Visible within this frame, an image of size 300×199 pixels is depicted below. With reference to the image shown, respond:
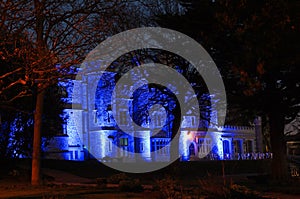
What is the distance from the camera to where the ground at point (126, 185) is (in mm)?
14648

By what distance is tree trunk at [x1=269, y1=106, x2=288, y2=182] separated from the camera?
2486 centimetres

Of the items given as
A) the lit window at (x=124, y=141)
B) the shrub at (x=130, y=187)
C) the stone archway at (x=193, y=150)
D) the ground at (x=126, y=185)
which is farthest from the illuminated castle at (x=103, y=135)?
the shrub at (x=130, y=187)

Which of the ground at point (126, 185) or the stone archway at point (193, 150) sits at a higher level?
the stone archway at point (193, 150)

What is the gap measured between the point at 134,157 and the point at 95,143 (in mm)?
4334

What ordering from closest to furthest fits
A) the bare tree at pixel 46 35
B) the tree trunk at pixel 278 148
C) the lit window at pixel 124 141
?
the bare tree at pixel 46 35, the tree trunk at pixel 278 148, the lit window at pixel 124 141

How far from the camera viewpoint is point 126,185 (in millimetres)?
18719

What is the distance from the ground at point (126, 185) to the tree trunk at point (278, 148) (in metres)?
1.03

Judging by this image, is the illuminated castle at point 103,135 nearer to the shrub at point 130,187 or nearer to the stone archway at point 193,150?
the stone archway at point 193,150

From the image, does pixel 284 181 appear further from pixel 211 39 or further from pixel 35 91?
pixel 35 91

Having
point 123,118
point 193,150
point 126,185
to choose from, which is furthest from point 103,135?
point 126,185

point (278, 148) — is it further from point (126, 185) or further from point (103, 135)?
point (103, 135)

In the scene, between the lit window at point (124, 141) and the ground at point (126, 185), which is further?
the lit window at point (124, 141)

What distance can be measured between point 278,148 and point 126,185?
1033 centimetres

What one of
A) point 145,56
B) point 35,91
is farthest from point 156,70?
point 35,91
